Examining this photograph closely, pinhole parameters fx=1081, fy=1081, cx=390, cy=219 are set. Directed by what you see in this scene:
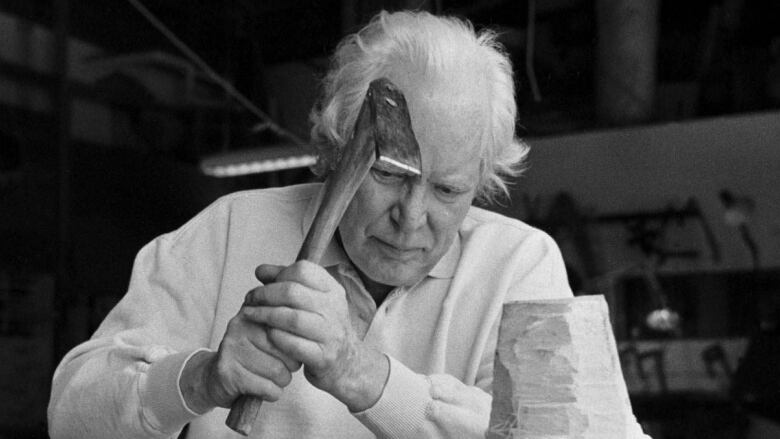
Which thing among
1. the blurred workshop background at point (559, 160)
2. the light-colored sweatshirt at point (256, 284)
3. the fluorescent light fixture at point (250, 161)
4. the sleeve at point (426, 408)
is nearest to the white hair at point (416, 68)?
the light-colored sweatshirt at point (256, 284)

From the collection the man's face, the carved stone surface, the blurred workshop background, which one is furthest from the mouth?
the blurred workshop background

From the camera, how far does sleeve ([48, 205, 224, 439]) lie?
1643 mm

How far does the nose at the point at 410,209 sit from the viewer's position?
1.87 m

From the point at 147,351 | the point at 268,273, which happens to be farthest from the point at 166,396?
the point at 268,273

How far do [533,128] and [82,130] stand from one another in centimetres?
138

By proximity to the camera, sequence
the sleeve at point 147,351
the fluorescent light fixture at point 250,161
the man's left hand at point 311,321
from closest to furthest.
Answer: the man's left hand at point 311,321 → the sleeve at point 147,351 → the fluorescent light fixture at point 250,161

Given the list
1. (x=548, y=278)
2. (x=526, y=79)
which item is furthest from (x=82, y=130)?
(x=548, y=278)

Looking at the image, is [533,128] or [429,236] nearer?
[429,236]

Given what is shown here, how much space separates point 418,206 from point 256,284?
1.31ft

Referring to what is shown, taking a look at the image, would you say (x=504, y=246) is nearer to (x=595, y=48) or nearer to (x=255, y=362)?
(x=255, y=362)

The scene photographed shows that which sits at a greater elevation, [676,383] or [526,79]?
[526,79]

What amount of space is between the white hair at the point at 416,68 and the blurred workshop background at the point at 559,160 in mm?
1056

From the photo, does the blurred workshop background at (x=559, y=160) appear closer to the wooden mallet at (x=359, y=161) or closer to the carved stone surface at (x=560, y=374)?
the wooden mallet at (x=359, y=161)

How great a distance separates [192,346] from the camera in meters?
2.01
